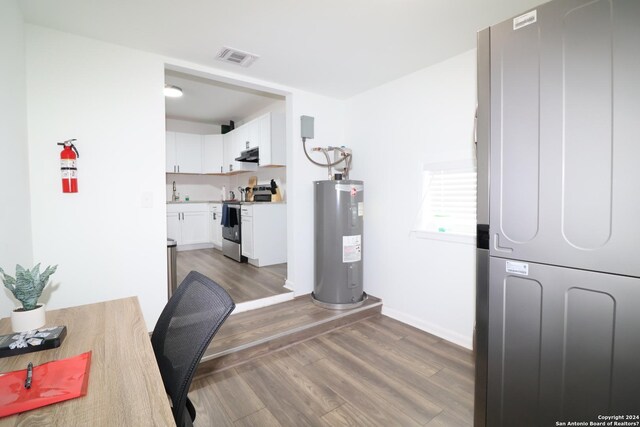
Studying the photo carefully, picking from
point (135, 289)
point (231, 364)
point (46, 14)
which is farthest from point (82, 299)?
point (46, 14)

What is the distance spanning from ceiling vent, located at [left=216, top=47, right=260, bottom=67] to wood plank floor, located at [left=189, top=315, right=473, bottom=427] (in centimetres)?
247

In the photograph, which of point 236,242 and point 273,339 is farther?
point 236,242

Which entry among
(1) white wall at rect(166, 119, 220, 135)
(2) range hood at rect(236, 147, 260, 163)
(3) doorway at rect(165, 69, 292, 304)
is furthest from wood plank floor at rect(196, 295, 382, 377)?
(1) white wall at rect(166, 119, 220, 135)

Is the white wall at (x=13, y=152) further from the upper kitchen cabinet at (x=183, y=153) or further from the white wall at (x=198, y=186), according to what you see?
the white wall at (x=198, y=186)

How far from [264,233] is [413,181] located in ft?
8.07

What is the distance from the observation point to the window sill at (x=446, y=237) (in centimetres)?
238

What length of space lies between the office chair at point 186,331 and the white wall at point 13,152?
1.03 meters

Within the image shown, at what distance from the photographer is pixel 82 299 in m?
2.13

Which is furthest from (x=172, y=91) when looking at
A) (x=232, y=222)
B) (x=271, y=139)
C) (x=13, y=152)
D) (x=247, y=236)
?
(x=13, y=152)

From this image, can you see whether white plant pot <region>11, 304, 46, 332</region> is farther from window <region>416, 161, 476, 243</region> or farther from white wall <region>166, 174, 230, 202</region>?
white wall <region>166, 174, 230, 202</region>

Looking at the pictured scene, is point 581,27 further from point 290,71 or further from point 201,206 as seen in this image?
point 201,206

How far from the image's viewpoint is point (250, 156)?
474cm

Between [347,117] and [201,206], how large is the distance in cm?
362

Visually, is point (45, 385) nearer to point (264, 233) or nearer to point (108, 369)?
point (108, 369)
